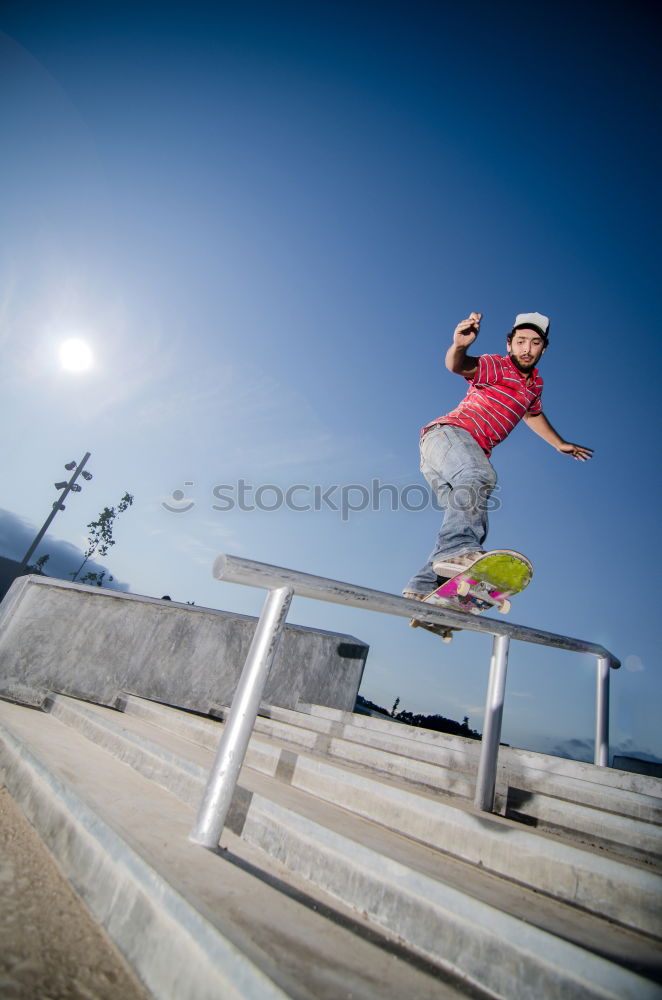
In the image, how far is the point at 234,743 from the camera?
4.40 ft

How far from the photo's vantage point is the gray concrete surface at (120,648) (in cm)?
420

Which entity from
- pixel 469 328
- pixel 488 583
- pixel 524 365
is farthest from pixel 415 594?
pixel 524 365

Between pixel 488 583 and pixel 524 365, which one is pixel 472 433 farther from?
pixel 488 583

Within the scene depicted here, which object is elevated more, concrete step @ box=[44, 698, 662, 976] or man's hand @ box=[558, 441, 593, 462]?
man's hand @ box=[558, 441, 593, 462]

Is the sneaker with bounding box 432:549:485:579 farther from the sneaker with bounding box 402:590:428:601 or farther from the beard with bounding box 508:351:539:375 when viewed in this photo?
the beard with bounding box 508:351:539:375

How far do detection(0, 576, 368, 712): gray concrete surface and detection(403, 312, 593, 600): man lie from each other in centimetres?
307

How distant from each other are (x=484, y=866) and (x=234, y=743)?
0.96 metres

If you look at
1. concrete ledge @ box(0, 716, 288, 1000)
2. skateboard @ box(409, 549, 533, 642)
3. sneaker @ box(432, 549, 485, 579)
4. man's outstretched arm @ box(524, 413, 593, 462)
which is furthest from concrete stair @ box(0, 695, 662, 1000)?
man's outstretched arm @ box(524, 413, 593, 462)

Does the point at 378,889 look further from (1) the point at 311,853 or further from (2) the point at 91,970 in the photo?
(2) the point at 91,970

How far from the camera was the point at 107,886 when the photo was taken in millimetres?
1142

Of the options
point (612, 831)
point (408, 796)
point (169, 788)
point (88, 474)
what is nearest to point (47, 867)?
point (169, 788)

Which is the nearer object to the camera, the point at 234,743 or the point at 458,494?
the point at 234,743

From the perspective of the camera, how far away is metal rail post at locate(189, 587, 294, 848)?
51.9 inches

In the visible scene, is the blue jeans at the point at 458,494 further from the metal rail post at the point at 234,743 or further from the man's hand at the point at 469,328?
the metal rail post at the point at 234,743
